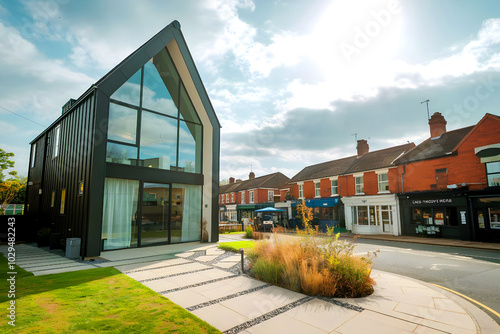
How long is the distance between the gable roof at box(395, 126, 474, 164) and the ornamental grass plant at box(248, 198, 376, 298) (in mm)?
16246

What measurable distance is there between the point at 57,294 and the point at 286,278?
4818mm

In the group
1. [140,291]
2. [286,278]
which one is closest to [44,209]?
[140,291]

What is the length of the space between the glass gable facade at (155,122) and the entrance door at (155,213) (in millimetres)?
1109

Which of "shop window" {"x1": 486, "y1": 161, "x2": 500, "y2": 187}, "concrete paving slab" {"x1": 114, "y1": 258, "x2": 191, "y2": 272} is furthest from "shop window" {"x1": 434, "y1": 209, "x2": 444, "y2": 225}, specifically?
"concrete paving slab" {"x1": 114, "y1": 258, "x2": 191, "y2": 272}

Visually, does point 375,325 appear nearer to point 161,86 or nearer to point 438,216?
point 161,86

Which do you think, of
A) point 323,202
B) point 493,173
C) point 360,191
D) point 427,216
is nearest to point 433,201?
point 427,216

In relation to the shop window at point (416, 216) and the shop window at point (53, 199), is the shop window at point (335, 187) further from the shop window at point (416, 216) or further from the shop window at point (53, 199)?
the shop window at point (53, 199)

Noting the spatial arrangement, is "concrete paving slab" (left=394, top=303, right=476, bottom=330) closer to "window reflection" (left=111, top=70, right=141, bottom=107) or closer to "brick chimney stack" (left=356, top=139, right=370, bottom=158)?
"window reflection" (left=111, top=70, right=141, bottom=107)

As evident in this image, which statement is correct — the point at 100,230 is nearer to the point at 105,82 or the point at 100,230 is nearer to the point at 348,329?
the point at 105,82

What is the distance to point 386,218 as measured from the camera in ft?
68.2

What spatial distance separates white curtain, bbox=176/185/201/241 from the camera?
42.0ft

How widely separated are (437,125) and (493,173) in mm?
7110

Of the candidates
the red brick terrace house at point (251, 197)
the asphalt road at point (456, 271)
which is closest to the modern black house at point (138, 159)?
the asphalt road at point (456, 271)

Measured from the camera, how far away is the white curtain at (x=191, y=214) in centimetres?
1281
